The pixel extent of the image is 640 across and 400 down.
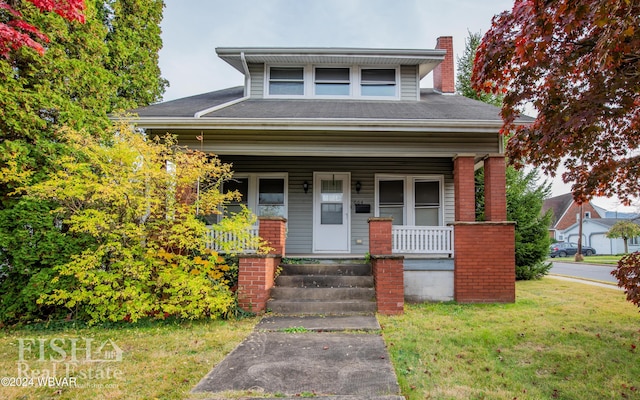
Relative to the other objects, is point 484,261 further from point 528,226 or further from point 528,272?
point 528,272

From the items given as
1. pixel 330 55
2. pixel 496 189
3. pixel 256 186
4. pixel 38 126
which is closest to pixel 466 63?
pixel 330 55

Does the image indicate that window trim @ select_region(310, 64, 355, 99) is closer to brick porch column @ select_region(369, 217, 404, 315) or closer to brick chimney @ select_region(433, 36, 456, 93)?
brick chimney @ select_region(433, 36, 456, 93)

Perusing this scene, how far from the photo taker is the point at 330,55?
9.15 metres

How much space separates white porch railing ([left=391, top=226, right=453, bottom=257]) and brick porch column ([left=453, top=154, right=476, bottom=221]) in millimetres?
548

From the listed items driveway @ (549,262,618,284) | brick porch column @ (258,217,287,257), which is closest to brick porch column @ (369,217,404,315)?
brick porch column @ (258,217,287,257)

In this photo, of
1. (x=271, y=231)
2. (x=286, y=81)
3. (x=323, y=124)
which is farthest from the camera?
(x=286, y=81)

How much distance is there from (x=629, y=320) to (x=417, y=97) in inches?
261

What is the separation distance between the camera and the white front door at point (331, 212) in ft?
28.7

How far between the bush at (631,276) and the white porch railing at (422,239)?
9.70 ft

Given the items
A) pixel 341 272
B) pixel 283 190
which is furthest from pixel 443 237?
pixel 283 190

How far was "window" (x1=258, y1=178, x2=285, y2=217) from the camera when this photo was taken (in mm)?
8867

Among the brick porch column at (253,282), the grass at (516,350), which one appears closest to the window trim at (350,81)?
the brick porch column at (253,282)

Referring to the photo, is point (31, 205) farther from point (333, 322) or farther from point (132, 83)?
point (132, 83)

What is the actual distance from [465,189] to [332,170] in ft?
11.0
